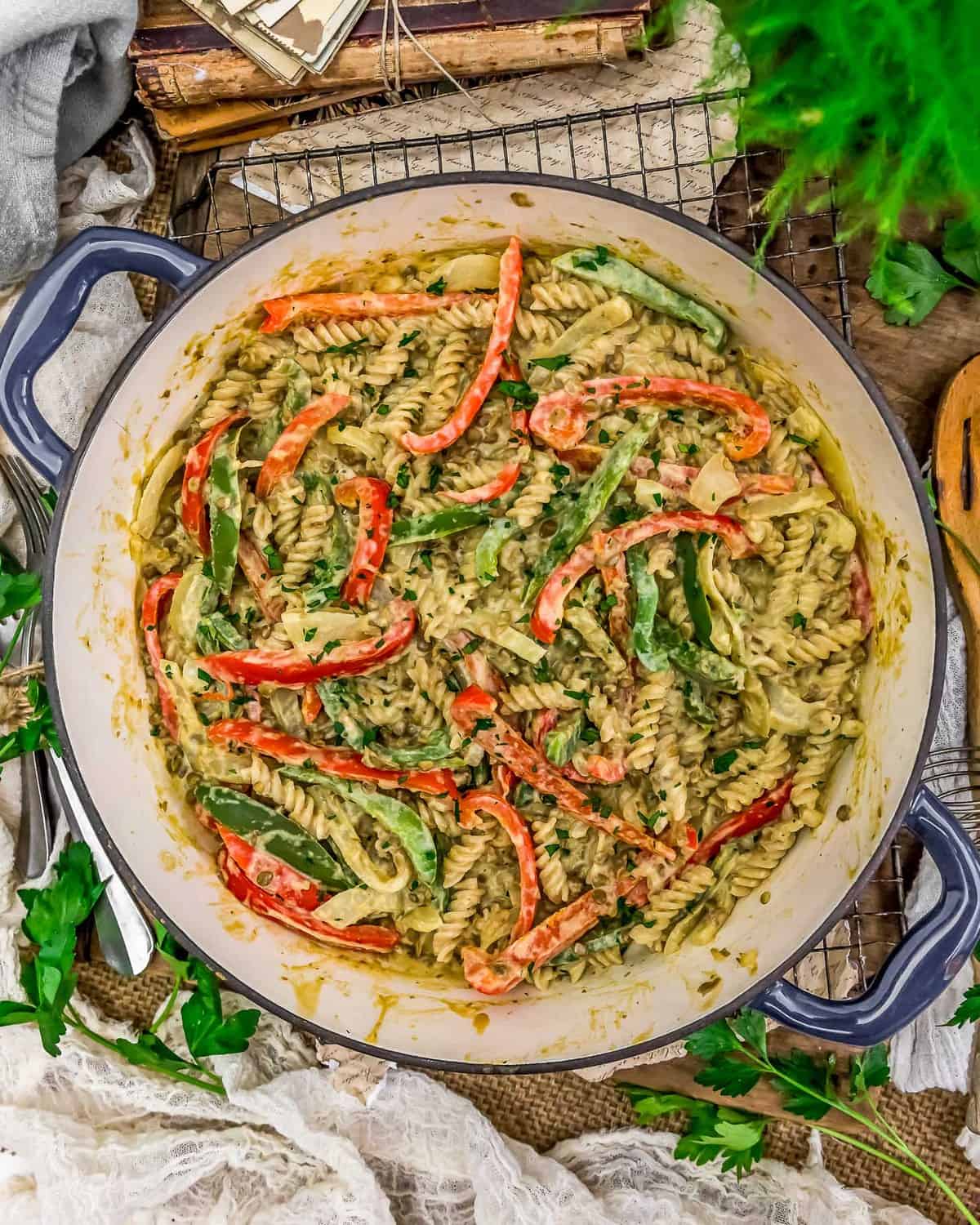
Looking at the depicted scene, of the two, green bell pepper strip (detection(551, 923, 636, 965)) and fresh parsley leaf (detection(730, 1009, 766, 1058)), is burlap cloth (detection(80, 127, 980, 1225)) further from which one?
green bell pepper strip (detection(551, 923, 636, 965))

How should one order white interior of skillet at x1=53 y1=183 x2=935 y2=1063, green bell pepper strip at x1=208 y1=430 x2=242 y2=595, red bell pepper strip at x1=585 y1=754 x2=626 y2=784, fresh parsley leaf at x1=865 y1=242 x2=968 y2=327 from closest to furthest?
white interior of skillet at x1=53 y1=183 x2=935 y2=1063, red bell pepper strip at x1=585 y1=754 x2=626 y2=784, green bell pepper strip at x1=208 y1=430 x2=242 y2=595, fresh parsley leaf at x1=865 y1=242 x2=968 y2=327

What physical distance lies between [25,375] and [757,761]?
2.48 metres

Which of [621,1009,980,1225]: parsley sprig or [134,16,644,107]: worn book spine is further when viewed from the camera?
[621,1009,980,1225]: parsley sprig

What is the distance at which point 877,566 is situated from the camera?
3.53 meters

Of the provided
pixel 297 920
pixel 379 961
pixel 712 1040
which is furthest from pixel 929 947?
pixel 297 920

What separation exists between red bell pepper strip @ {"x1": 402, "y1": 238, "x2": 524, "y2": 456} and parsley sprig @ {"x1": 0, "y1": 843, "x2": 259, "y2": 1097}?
1878 mm

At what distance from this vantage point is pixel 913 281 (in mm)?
3887

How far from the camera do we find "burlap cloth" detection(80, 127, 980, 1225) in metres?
4.22

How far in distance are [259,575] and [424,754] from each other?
2.59 feet

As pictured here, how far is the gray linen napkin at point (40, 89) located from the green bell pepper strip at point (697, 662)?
100 inches

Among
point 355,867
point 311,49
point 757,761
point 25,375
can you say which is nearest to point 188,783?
point 355,867

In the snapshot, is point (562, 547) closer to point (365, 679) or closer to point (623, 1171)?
point (365, 679)

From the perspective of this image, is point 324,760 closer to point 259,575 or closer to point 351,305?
point 259,575

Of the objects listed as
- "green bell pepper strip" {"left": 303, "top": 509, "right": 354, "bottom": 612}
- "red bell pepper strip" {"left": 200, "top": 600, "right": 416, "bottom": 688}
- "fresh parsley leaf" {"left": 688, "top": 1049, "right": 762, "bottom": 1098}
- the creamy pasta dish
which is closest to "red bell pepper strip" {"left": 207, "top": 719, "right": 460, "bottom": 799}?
the creamy pasta dish
